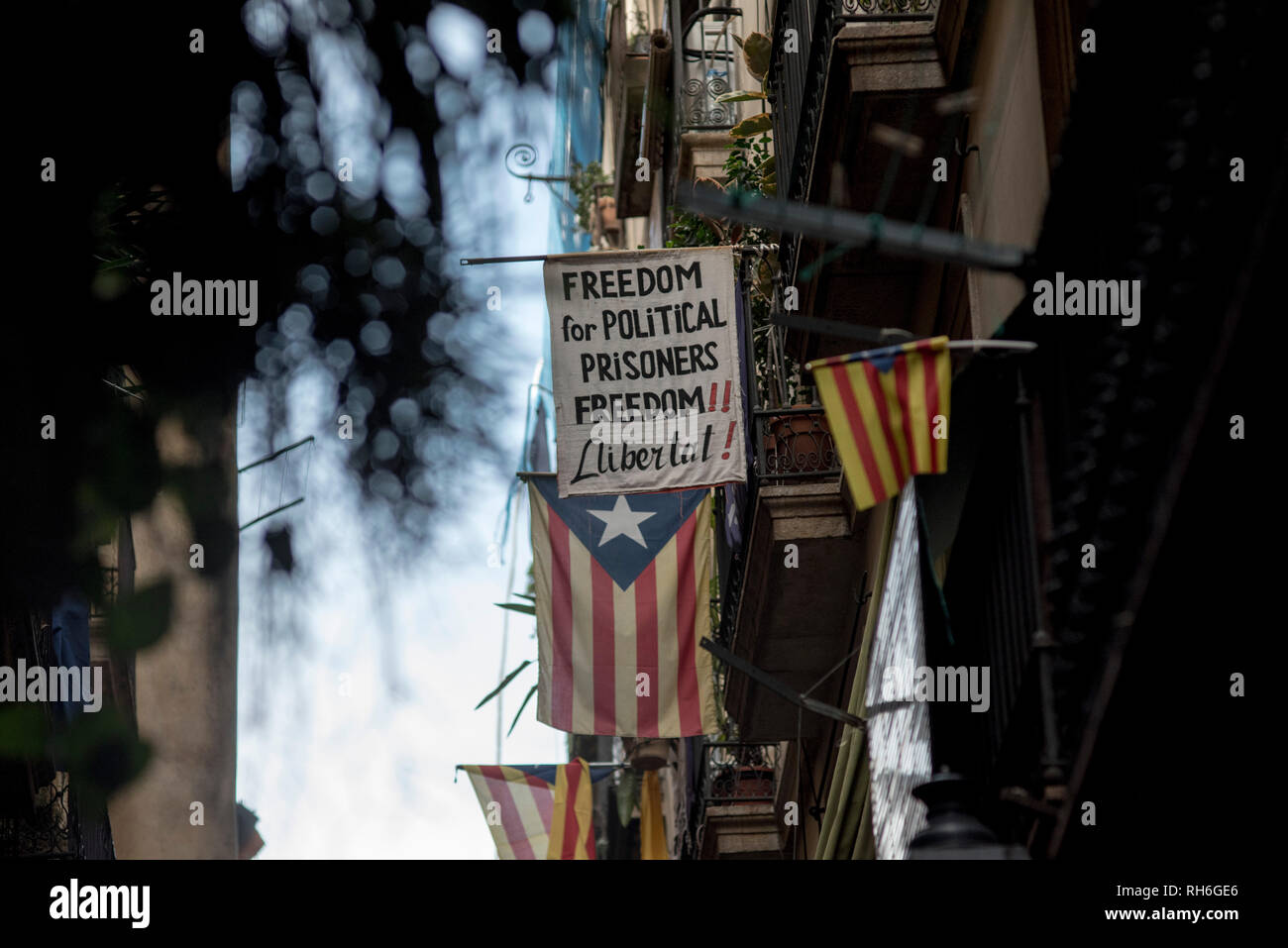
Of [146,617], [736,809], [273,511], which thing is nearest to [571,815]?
[736,809]

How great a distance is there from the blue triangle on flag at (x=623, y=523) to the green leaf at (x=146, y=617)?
29.3ft

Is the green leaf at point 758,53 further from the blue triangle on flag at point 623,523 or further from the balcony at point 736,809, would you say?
the balcony at point 736,809

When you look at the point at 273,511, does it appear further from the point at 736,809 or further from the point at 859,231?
the point at 736,809

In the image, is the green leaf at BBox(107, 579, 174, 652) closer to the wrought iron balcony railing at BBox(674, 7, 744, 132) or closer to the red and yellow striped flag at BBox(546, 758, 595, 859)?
the red and yellow striped flag at BBox(546, 758, 595, 859)

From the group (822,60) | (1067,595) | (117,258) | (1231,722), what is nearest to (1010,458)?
(1067,595)

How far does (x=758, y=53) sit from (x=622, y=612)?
5995 mm

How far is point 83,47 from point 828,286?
832 cm

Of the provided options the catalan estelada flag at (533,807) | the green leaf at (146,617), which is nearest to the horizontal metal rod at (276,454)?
the green leaf at (146,617)

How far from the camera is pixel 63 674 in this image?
5102mm

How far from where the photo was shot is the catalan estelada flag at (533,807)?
1667 cm

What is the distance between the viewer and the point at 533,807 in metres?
16.8

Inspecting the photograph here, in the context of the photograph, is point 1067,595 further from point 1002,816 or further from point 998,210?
point 998,210

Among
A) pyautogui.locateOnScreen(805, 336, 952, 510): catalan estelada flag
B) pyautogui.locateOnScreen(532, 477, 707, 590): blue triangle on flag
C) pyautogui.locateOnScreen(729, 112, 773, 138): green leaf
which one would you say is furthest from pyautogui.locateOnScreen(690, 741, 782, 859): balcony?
pyautogui.locateOnScreen(805, 336, 952, 510): catalan estelada flag

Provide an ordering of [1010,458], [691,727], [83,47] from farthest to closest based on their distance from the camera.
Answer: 1. [691,727]
2. [1010,458]
3. [83,47]
